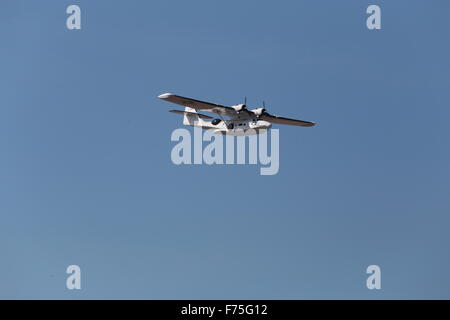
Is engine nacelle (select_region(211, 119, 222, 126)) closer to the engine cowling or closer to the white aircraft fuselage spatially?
the white aircraft fuselage

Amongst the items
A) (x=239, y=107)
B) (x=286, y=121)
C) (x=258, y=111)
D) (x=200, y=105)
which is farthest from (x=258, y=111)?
(x=286, y=121)

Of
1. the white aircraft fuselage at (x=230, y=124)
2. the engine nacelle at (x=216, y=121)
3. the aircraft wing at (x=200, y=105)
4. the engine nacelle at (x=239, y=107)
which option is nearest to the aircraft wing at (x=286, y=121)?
the engine nacelle at (x=239, y=107)

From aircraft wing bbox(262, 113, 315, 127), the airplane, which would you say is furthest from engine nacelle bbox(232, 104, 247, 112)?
aircraft wing bbox(262, 113, 315, 127)

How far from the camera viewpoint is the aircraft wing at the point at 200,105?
87812 mm

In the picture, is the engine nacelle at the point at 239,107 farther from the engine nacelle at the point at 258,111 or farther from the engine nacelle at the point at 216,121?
the engine nacelle at the point at 216,121

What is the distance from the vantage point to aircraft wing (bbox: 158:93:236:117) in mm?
87812

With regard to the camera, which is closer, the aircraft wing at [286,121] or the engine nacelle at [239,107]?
the engine nacelle at [239,107]
